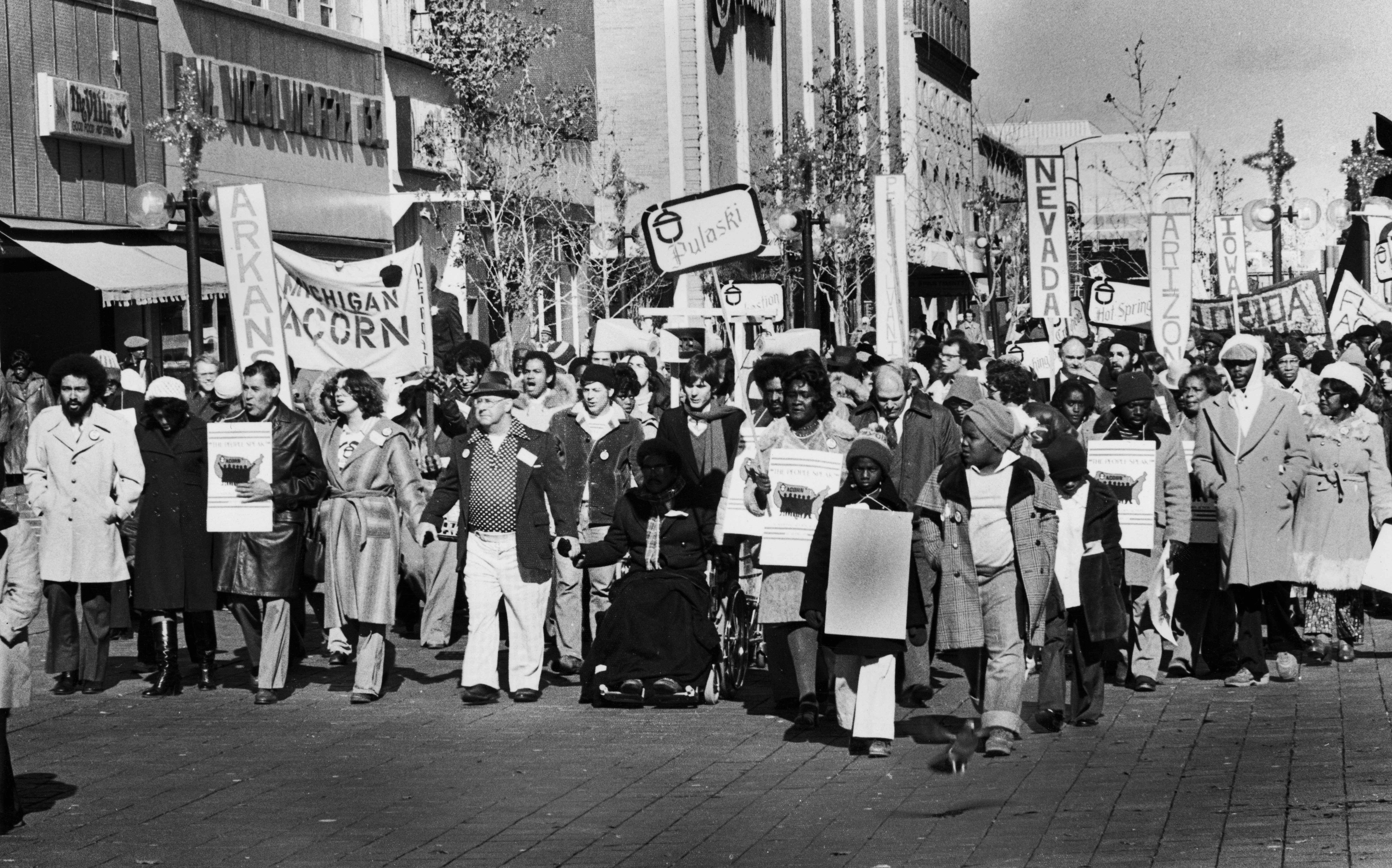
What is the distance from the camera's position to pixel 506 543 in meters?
11.9

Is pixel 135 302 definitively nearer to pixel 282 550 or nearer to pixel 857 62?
pixel 282 550

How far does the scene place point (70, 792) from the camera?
30.6ft

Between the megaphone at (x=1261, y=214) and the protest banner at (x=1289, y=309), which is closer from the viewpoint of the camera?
the protest banner at (x=1289, y=309)

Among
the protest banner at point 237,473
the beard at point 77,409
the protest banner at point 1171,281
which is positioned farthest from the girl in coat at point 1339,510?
the protest banner at point 1171,281

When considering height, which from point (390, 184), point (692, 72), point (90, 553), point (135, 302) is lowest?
point (90, 553)

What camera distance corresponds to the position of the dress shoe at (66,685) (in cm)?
1250

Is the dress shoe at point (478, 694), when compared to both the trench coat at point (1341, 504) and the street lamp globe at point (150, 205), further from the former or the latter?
the street lamp globe at point (150, 205)

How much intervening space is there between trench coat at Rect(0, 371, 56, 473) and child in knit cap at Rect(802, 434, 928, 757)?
11.8 metres

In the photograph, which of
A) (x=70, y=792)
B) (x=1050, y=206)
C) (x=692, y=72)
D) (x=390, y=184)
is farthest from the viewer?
(x=692, y=72)

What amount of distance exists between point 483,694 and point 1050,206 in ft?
42.5

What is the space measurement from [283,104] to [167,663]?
72.7ft

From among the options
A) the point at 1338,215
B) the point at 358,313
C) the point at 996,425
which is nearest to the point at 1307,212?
the point at 1338,215

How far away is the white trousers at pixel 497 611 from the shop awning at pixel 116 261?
12.6m

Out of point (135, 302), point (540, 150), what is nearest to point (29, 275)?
point (135, 302)
